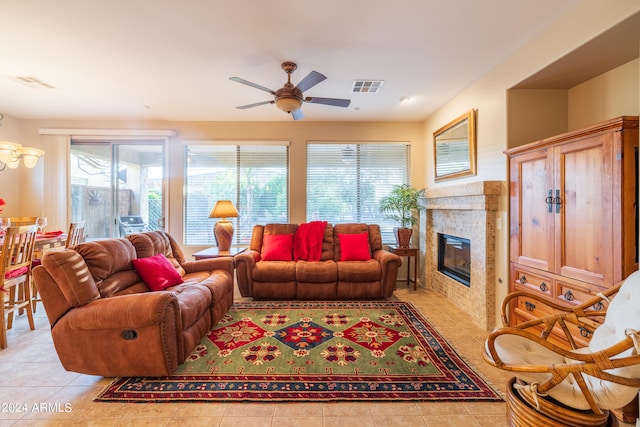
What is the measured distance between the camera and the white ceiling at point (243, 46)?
2018 millimetres

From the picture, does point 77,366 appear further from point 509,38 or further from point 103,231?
point 509,38

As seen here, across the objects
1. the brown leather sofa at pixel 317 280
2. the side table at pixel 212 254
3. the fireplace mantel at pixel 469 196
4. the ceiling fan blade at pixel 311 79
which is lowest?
the brown leather sofa at pixel 317 280

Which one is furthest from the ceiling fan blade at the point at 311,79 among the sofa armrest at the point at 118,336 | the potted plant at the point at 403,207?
the potted plant at the point at 403,207

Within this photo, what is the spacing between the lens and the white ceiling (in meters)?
2.02

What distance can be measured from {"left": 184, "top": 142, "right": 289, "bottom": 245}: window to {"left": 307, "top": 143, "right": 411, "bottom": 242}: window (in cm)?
55

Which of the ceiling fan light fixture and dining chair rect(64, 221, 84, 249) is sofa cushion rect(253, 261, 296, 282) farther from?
dining chair rect(64, 221, 84, 249)

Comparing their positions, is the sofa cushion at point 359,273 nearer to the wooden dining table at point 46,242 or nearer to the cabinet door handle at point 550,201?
the cabinet door handle at point 550,201

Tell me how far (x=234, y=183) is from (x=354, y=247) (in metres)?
2.37

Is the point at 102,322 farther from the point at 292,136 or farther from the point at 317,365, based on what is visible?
the point at 292,136

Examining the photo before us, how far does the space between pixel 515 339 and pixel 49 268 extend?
303 cm

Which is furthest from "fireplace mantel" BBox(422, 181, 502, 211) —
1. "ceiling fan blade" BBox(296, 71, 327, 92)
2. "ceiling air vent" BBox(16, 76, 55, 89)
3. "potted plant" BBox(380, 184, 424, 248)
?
"ceiling air vent" BBox(16, 76, 55, 89)

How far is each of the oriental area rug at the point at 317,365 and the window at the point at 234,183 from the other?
208cm

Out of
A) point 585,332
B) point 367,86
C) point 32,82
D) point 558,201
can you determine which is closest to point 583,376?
point 585,332

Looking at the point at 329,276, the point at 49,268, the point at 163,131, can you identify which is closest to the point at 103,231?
the point at 163,131
